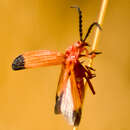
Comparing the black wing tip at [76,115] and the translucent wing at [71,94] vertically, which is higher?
the translucent wing at [71,94]

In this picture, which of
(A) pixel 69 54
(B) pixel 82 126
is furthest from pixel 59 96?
(B) pixel 82 126

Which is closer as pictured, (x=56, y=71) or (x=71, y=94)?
(x=71, y=94)

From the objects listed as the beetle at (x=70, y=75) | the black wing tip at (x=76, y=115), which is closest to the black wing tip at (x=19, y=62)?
the beetle at (x=70, y=75)

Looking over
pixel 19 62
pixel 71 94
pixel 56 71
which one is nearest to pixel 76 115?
pixel 71 94

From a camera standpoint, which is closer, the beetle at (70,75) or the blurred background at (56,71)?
the beetle at (70,75)

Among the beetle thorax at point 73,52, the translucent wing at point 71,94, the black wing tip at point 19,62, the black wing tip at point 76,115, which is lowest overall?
the black wing tip at point 76,115

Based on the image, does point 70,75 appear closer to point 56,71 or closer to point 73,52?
point 73,52

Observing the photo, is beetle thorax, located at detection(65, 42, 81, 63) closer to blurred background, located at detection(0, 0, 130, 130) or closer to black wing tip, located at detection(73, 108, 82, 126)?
black wing tip, located at detection(73, 108, 82, 126)

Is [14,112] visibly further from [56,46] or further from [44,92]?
[56,46]

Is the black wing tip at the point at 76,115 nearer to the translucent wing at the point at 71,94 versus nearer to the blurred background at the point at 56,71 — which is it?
the translucent wing at the point at 71,94
